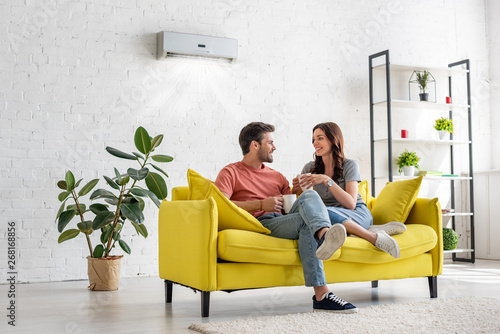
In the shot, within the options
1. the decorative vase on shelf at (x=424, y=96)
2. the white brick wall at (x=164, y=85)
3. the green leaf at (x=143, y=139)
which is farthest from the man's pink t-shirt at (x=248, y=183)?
the decorative vase on shelf at (x=424, y=96)

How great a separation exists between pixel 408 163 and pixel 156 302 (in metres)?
3.03

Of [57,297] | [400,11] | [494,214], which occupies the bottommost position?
[57,297]

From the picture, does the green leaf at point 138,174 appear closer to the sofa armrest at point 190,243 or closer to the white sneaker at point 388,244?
the sofa armrest at point 190,243

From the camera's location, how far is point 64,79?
4.53 meters

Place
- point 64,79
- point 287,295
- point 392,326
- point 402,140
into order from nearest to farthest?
point 392,326 → point 287,295 → point 64,79 → point 402,140

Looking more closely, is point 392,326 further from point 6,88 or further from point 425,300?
point 6,88

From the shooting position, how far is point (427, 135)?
5883 mm

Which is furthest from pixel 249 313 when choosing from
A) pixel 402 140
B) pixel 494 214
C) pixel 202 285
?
pixel 494 214

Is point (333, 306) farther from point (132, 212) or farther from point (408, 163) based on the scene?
point (408, 163)

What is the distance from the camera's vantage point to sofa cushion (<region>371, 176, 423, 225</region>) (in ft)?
11.7

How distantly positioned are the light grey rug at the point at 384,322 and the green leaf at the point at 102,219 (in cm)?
144

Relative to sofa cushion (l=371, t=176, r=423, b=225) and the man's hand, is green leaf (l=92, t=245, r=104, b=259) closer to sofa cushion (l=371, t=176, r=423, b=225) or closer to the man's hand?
the man's hand

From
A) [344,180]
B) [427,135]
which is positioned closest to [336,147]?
[344,180]

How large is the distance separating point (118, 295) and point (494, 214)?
3849 mm
